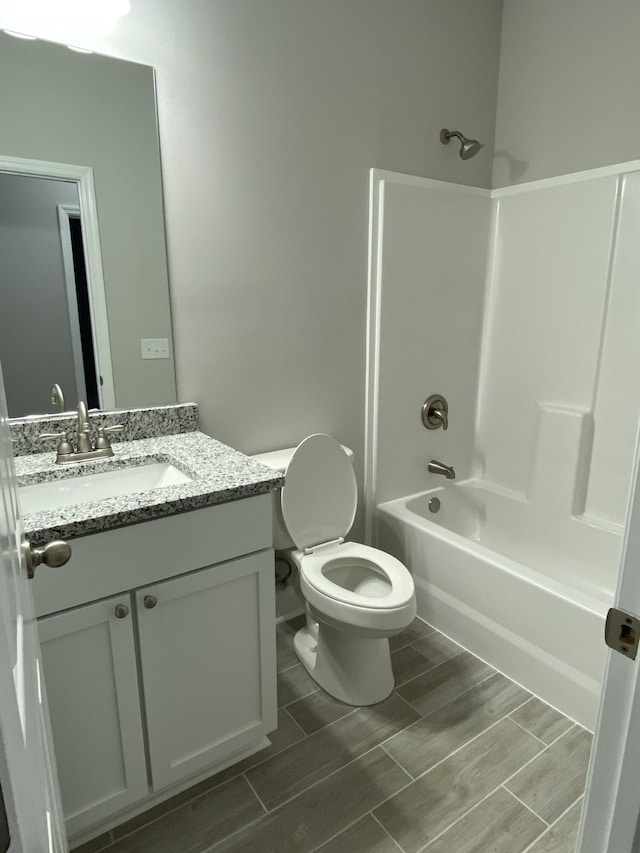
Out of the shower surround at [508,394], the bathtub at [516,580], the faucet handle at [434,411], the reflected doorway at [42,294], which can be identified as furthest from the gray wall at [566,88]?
the reflected doorway at [42,294]

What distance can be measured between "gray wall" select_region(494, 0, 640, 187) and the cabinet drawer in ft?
6.42

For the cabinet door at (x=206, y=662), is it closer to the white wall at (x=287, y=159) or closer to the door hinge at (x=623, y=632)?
the white wall at (x=287, y=159)

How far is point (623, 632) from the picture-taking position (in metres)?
0.69

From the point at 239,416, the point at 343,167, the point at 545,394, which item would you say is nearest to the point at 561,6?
the point at 343,167

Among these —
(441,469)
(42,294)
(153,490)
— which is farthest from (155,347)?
(441,469)

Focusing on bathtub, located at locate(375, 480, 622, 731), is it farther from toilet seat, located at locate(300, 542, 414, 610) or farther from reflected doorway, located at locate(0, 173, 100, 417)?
reflected doorway, located at locate(0, 173, 100, 417)

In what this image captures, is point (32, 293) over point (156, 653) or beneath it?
over

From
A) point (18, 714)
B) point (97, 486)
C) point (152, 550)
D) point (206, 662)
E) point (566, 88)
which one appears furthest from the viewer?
point (566, 88)

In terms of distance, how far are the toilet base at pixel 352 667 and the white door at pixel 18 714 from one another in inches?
45.1

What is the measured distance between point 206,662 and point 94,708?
0.92 ft

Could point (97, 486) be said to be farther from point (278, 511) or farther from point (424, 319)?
point (424, 319)

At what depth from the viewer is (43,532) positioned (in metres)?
1.06

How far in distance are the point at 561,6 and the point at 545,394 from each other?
1.58 metres

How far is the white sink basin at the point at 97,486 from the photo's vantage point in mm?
1410
